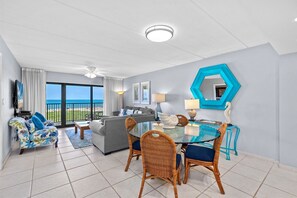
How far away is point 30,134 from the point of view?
3008 mm

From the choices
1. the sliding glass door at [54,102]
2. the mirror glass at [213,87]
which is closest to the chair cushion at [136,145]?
the mirror glass at [213,87]

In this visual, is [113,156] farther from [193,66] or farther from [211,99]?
[193,66]

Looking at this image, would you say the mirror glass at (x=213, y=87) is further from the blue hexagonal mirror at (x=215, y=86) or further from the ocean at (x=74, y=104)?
the ocean at (x=74, y=104)

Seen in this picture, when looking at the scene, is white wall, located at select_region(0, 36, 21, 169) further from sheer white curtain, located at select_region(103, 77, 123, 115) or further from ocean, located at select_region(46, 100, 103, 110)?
sheer white curtain, located at select_region(103, 77, 123, 115)

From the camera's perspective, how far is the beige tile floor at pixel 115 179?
5.74 ft

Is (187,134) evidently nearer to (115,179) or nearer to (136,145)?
(136,145)

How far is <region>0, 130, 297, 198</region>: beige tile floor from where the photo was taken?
1749 mm

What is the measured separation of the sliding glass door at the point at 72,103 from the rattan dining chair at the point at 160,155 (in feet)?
18.0

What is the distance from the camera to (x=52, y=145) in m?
3.54

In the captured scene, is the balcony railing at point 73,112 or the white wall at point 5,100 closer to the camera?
the white wall at point 5,100

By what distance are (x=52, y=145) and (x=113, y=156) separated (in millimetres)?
1909

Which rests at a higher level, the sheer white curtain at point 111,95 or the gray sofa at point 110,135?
the sheer white curtain at point 111,95

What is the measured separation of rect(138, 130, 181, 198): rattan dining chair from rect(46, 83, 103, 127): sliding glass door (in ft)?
18.0

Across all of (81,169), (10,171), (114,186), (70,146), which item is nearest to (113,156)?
(81,169)
